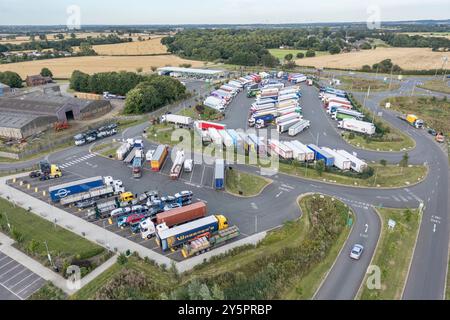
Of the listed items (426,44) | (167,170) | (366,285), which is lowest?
(366,285)

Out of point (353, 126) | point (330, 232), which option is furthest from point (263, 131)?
point (330, 232)

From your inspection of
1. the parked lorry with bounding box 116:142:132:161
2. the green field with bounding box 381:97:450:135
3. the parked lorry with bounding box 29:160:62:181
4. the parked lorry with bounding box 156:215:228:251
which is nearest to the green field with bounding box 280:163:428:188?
the parked lorry with bounding box 156:215:228:251

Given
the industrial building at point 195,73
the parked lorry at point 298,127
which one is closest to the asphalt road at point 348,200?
the parked lorry at point 298,127

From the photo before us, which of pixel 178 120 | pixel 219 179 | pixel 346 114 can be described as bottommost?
pixel 219 179

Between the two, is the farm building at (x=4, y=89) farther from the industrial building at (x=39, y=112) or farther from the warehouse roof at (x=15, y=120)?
the warehouse roof at (x=15, y=120)

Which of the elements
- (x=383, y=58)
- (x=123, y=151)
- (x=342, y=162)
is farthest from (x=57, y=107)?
(x=383, y=58)

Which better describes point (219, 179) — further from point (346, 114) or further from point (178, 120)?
point (346, 114)
